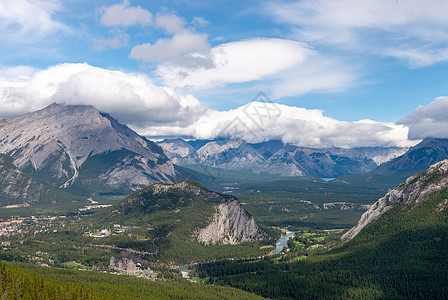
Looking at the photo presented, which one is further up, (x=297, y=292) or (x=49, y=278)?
(x=49, y=278)

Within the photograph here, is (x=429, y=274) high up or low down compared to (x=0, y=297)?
down

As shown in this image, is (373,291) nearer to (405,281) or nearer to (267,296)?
(405,281)

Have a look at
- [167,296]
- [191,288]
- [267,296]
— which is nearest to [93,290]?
[167,296]

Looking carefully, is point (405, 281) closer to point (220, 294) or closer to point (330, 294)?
point (330, 294)

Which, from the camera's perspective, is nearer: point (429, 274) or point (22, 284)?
point (22, 284)

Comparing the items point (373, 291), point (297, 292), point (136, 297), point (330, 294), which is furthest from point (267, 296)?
point (136, 297)

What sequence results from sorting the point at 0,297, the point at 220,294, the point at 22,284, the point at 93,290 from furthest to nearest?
the point at 220,294, the point at 93,290, the point at 22,284, the point at 0,297

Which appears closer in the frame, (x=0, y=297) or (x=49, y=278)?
(x=0, y=297)

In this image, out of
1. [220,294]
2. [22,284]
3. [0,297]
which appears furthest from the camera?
[220,294]

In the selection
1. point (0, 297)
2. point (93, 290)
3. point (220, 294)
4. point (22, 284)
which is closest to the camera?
point (0, 297)
